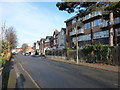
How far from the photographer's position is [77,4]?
21.9 meters

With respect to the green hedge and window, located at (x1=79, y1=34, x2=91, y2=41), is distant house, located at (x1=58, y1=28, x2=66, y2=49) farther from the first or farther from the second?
the green hedge

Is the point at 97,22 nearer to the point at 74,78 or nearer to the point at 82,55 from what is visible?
the point at 82,55

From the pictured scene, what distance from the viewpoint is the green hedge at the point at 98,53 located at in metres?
23.8

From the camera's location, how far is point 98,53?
2617 cm

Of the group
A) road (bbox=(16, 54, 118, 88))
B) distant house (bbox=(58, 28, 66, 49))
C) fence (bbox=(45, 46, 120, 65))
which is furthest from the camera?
distant house (bbox=(58, 28, 66, 49))

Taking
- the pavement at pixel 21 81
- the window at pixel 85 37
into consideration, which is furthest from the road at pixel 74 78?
the window at pixel 85 37

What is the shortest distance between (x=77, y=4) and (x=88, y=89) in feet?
48.1

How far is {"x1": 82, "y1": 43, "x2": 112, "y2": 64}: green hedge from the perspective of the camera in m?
23.8

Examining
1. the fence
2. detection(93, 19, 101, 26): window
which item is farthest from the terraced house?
the fence

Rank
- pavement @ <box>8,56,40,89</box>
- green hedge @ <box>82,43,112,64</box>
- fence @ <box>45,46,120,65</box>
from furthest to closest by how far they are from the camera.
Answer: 1. green hedge @ <box>82,43,112,64</box>
2. fence @ <box>45,46,120,65</box>
3. pavement @ <box>8,56,40,89</box>

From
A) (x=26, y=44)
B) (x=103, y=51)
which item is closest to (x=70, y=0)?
(x=103, y=51)

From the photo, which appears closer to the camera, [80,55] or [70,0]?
[70,0]

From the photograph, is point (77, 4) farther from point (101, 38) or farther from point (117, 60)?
point (101, 38)

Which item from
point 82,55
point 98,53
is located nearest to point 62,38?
point 82,55
